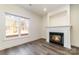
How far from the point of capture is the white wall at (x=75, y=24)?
4.09 m

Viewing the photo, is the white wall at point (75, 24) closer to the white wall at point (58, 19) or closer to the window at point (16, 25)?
the white wall at point (58, 19)

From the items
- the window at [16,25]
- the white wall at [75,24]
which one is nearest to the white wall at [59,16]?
the white wall at [75,24]

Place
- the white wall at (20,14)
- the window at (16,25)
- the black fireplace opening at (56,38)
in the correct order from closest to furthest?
the white wall at (20,14) → the window at (16,25) → the black fireplace opening at (56,38)

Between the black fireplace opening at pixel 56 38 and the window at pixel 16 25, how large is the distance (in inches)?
68.7

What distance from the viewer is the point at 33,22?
595 cm

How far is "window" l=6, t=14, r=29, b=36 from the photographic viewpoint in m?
3.91

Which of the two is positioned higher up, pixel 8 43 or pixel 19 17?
pixel 19 17

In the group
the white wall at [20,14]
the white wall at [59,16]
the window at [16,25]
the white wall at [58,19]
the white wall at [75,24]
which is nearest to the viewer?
the white wall at [20,14]

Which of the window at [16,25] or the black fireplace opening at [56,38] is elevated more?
the window at [16,25]

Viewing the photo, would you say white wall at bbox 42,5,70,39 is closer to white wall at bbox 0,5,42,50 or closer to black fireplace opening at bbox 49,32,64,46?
black fireplace opening at bbox 49,32,64,46

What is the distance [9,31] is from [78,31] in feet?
11.9

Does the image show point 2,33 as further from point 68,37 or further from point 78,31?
point 78,31

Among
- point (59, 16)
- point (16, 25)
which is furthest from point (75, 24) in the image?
point (16, 25)
